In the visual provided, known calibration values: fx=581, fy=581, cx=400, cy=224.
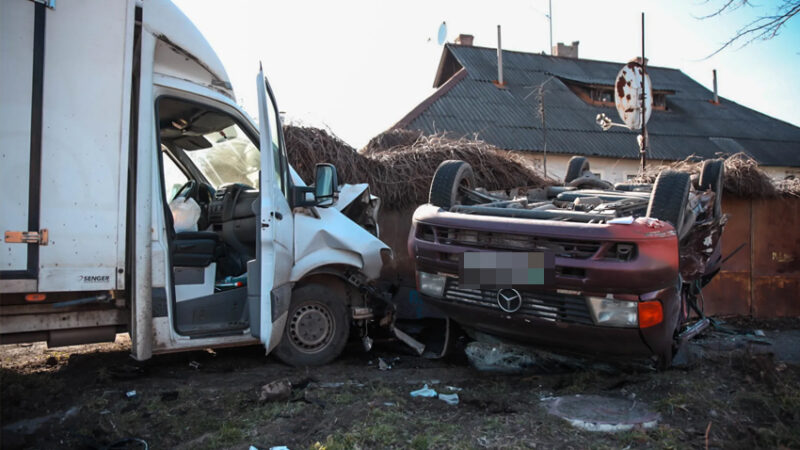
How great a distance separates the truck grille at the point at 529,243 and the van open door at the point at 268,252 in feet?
3.63

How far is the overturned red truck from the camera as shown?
3506 millimetres

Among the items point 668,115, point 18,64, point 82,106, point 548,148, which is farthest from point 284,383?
point 668,115

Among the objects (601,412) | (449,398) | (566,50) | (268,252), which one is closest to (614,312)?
(601,412)

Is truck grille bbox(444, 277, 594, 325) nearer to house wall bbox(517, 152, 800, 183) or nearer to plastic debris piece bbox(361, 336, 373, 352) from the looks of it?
plastic debris piece bbox(361, 336, 373, 352)

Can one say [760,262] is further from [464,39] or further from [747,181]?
[464,39]

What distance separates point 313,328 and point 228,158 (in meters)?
1.76

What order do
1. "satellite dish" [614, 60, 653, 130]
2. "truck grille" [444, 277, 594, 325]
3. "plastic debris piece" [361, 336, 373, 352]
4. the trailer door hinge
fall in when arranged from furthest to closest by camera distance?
1. "satellite dish" [614, 60, 653, 130]
2. "plastic debris piece" [361, 336, 373, 352]
3. "truck grille" [444, 277, 594, 325]
4. the trailer door hinge

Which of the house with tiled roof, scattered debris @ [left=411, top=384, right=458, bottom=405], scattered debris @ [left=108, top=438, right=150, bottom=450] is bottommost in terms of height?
scattered debris @ [left=108, top=438, right=150, bottom=450]

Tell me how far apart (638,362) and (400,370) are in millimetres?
1862

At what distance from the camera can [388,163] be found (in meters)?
7.23

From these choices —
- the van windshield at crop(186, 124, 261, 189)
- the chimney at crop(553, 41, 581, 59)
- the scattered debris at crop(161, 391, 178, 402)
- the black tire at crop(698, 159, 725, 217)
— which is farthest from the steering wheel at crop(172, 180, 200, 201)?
the chimney at crop(553, 41, 581, 59)

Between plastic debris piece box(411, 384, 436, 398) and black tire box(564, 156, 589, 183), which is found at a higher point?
black tire box(564, 156, 589, 183)

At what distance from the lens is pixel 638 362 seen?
13.2 ft

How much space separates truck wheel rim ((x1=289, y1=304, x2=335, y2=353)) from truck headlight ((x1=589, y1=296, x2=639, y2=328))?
2.27 meters
